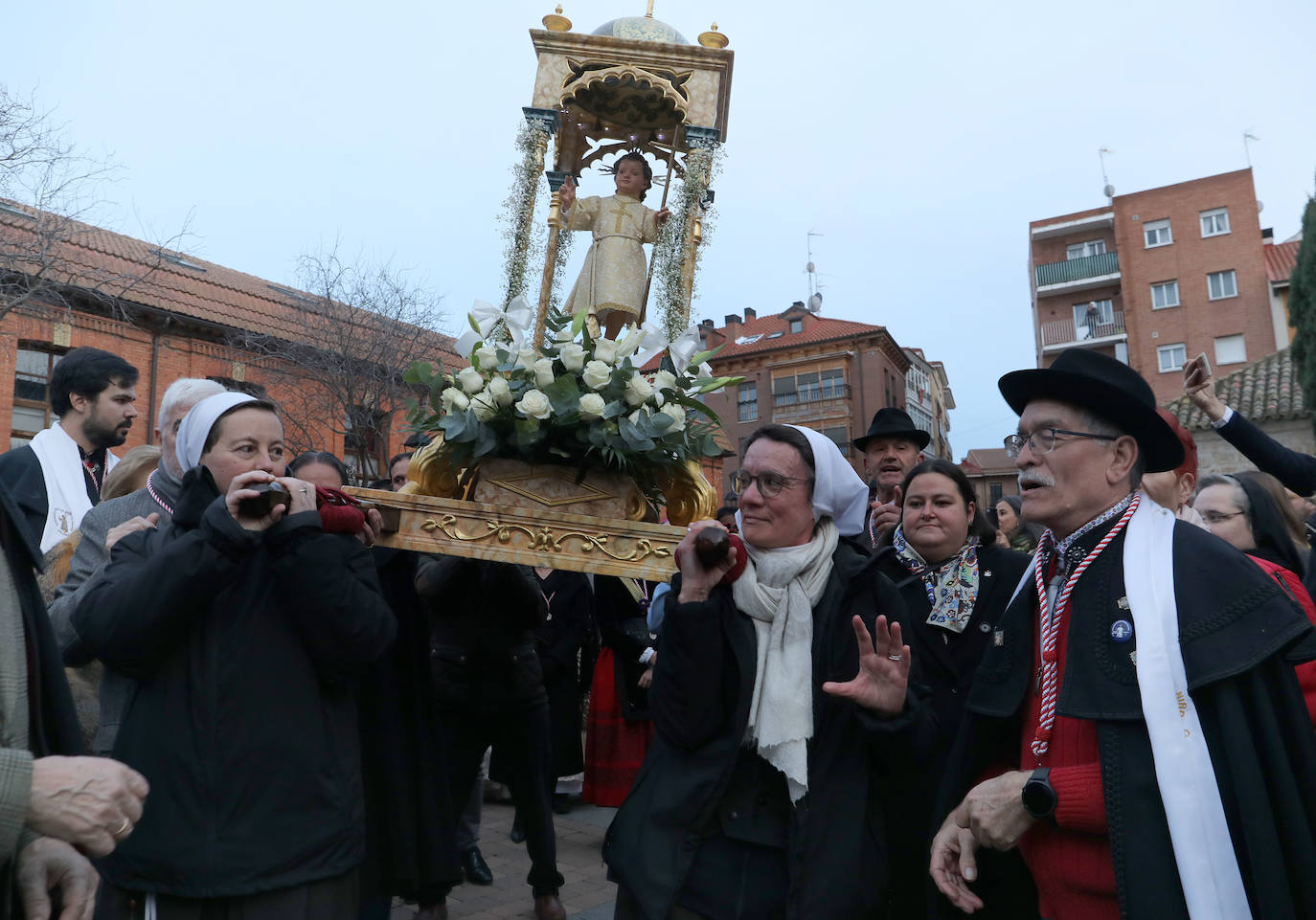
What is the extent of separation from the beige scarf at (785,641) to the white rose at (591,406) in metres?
0.81

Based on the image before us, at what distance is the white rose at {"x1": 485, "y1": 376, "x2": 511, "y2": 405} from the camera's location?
10.3 ft

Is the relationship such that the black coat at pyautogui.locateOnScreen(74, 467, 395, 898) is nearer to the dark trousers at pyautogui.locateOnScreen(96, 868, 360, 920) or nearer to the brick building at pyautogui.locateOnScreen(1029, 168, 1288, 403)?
the dark trousers at pyautogui.locateOnScreen(96, 868, 360, 920)

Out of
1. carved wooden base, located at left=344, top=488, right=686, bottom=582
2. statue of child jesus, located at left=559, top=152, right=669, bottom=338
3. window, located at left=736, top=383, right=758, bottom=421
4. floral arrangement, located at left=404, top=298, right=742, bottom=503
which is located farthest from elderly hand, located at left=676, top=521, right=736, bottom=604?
window, located at left=736, top=383, right=758, bottom=421

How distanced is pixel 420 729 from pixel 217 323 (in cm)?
2099

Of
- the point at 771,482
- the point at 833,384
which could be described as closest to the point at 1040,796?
the point at 771,482

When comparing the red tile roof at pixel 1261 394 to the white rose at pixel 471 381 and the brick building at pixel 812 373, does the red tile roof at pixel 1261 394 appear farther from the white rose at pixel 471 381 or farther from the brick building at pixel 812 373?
the brick building at pixel 812 373

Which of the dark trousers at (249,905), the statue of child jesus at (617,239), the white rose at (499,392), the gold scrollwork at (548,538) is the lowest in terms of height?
the dark trousers at (249,905)

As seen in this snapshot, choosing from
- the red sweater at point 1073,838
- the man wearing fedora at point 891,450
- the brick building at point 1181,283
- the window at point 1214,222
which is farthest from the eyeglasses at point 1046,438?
the window at point 1214,222

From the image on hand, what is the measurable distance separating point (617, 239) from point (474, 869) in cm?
387

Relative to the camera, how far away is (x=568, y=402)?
318 centimetres

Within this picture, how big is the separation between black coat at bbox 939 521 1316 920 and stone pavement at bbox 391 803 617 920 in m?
2.67

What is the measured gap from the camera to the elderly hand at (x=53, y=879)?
1.60 m

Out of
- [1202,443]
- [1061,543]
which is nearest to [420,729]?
[1061,543]

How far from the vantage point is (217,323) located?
2117 cm
